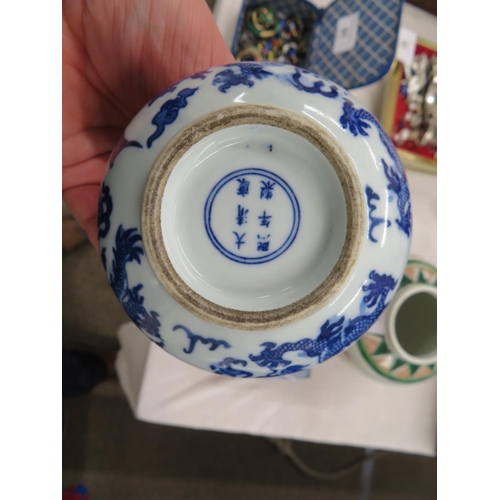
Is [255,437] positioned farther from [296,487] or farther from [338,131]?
[338,131]

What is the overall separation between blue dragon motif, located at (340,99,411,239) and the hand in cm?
42

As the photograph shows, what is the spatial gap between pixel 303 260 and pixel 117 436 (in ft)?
4.79

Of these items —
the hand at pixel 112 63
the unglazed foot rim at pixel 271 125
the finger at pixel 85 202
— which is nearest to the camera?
the unglazed foot rim at pixel 271 125

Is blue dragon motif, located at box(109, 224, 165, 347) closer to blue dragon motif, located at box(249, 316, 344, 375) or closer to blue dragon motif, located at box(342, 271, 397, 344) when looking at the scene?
blue dragon motif, located at box(249, 316, 344, 375)

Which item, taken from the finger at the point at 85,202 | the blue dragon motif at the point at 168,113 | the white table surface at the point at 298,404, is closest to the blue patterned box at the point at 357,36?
the finger at the point at 85,202

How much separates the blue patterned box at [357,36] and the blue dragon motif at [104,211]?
70 cm

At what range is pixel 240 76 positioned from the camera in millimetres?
493

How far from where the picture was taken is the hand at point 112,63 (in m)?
0.76

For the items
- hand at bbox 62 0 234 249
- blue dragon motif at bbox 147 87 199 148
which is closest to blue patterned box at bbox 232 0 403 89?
hand at bbox 62 0 234 249

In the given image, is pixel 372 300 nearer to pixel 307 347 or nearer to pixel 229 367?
pixel 307 347

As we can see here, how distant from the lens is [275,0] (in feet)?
3.60

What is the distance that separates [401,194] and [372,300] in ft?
0.46

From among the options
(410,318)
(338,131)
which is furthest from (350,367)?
(338,131)

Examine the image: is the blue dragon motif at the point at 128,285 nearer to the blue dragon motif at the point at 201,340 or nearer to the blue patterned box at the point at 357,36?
the blue dragon motif at the point at 201,340
